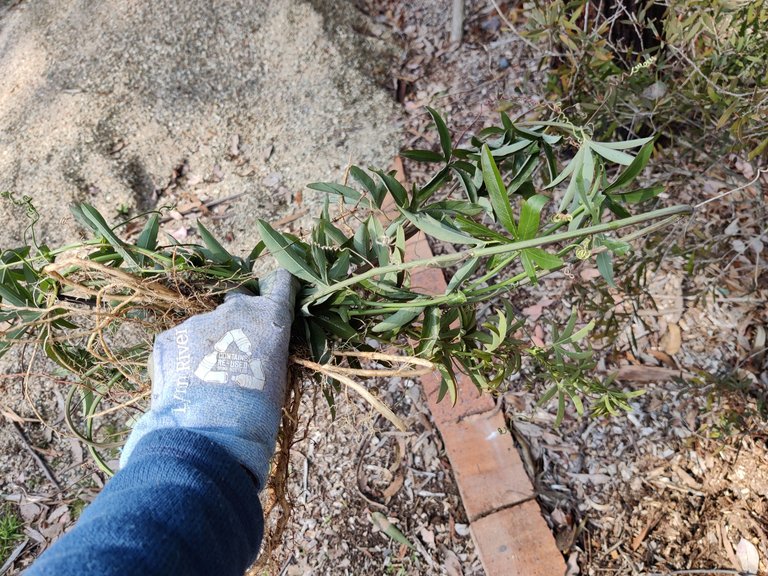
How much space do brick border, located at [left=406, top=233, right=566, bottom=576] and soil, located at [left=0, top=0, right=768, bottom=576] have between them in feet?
0.16

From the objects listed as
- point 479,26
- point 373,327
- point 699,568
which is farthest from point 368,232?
point 479,26

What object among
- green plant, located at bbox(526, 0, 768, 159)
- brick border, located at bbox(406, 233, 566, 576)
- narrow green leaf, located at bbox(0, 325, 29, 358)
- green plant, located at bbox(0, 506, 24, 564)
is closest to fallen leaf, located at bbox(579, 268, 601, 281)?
green plant, located at bbox(526, 0, 768, 159)

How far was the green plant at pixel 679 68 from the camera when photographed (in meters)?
1.34

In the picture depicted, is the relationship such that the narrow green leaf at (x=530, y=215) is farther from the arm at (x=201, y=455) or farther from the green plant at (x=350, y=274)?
the arm at (x=201, y=455)

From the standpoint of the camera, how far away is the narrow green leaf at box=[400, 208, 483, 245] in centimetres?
84

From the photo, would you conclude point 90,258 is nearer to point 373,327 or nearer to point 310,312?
point 310,312

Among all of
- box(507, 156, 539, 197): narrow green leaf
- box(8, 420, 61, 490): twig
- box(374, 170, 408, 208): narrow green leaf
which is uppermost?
box(374, 170, 408, 208): narrow green leaf

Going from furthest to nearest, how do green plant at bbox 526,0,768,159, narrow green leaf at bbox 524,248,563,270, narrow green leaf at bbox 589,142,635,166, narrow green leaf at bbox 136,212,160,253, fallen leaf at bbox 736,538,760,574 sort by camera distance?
fallen leaf at bbox 736,538,760,574, green plant at bbox 526,0,768,159, narrow green leaf at bbox 136,212,160,253, narrow green leaf at bbox 589,142,635,166, narrow green leaf at bbox 524,248,563,270

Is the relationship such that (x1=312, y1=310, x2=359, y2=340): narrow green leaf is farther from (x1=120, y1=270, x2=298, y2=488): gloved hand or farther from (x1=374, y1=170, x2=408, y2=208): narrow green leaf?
(x1=374, y1=170, x2=408, y2=208): narrow green leaf

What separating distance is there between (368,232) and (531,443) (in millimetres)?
1123

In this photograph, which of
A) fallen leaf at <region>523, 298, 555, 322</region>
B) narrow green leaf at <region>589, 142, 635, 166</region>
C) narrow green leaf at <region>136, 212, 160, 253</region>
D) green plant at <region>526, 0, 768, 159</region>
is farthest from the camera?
fallen leaf at <region>523, 298, 555, 322</region>

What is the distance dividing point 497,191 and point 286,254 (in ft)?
1.19

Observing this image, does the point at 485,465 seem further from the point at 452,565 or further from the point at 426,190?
the point at 426,190

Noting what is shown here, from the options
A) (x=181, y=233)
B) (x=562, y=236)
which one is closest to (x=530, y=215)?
(x=562, y=236)
